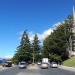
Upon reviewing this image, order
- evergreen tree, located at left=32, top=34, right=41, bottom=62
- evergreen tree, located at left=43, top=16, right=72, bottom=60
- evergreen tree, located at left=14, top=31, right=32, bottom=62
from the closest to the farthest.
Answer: evergreen tree, located at left=43, top=16, right=72, bottom=60, evergreen tree, located at left=14, top=31, right=32, bottom=62, evergreen tree, located at left=32, top=34, right=41, bottom=62

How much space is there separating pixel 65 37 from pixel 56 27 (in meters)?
9.64

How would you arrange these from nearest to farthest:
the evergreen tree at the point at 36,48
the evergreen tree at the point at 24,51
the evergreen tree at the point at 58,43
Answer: the evergreen tree at the point at 58,43 < the evergreen tree at the point at 24,51 < the evergreen tree at the point at 36,48

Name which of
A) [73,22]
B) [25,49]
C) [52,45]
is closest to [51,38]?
[52,45]

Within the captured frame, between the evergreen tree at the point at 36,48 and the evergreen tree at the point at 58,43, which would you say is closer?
the evergreen tree at the point at 58,43

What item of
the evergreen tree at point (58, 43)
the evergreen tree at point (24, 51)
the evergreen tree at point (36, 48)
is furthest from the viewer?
the evergreen tree at point (36, 48)

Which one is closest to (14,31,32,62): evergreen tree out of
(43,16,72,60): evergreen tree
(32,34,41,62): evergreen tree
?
(32,34,41,62): evergreen tree

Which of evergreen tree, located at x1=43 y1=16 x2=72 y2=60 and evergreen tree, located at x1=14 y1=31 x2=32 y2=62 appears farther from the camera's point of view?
evergreen tree, located at x1=14 y1=31 x2=32 y2=62

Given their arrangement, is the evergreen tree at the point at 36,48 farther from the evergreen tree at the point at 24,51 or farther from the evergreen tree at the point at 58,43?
the evergreen tree at the point at 58,43

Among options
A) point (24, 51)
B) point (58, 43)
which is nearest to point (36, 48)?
point (24, 51)

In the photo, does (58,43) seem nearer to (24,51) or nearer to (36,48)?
(24,51)

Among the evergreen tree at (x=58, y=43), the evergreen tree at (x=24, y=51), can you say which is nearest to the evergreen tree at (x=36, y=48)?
the evergreen tree at (x=24, y=51)

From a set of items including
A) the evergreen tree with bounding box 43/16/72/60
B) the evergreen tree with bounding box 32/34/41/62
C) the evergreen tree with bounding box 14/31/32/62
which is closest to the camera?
the evergreen tree with bounding box 43/16/72/60

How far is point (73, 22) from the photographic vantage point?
138 m

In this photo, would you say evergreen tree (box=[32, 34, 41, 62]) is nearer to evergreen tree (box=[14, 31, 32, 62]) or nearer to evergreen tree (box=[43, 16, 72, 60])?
evergreen tree (box=[14, 31, 32, 62])
